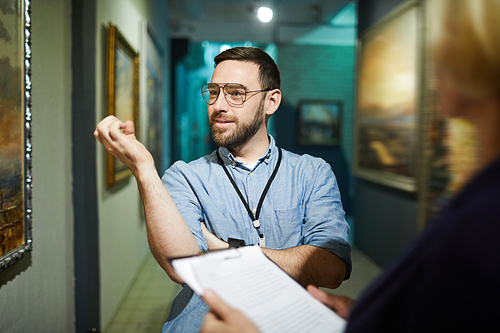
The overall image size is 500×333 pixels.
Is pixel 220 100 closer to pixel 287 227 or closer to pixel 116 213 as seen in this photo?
pixel 287 227

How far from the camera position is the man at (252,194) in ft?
4.03

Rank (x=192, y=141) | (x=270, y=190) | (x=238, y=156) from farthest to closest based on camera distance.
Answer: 1. (x=192, y=141)
2. (x=238, y=156)
3. (x=270, y=190)

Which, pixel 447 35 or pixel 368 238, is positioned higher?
pixel 447 35

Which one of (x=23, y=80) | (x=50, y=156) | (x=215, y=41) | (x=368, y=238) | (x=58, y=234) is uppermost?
(x=215, y=41)

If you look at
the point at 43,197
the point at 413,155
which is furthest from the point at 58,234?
the point at 413,155

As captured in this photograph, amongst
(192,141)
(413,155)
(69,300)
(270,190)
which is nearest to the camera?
(270,190)

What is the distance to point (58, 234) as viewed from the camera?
2.01 metres

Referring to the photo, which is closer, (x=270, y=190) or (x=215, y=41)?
(x=270, y=190)

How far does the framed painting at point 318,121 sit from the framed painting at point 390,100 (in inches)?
52.9

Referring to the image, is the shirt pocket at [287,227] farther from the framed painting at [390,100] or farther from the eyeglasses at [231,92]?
the framed painting at [390,100]

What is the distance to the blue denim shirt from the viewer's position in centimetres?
130

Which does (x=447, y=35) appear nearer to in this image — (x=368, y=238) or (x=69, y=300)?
(x=69, y=300)

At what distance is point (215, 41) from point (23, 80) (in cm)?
494

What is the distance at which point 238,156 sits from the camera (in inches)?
59.6
